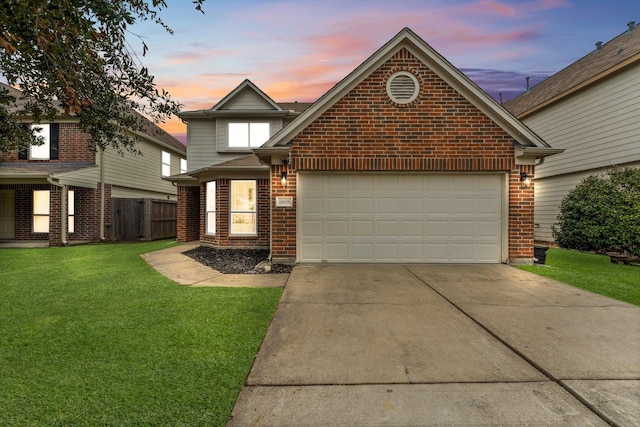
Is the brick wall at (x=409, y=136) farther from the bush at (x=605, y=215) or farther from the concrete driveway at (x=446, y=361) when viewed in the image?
the concrete driveway at (x=446, y=361)

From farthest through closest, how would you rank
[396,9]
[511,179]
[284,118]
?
[284,118]
[396,9]
[511,179]

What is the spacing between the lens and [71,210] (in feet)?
44.1

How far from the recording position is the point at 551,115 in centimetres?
1360

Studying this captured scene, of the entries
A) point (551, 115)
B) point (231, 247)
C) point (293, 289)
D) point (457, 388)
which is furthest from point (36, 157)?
point (551, 115)

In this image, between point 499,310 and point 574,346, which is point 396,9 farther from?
point 574,346

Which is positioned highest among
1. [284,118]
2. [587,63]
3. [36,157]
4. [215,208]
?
[587,63]

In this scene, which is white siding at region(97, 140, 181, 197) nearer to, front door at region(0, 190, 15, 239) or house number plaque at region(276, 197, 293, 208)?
front door at region(0, 190, 15, 239)

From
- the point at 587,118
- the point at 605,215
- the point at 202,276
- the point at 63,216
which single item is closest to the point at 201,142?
the point at 63,216

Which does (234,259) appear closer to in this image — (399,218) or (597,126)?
(399,218)

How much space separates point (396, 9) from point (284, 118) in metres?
5.81

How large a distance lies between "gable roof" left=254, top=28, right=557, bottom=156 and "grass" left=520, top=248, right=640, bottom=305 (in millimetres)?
3041

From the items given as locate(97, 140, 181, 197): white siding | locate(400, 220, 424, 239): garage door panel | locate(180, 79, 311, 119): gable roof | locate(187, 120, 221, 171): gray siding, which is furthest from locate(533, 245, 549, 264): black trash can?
locate(97, 140, 181, 197): white siding

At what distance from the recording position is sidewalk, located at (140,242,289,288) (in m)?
6.12

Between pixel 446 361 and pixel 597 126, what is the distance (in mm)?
13339
